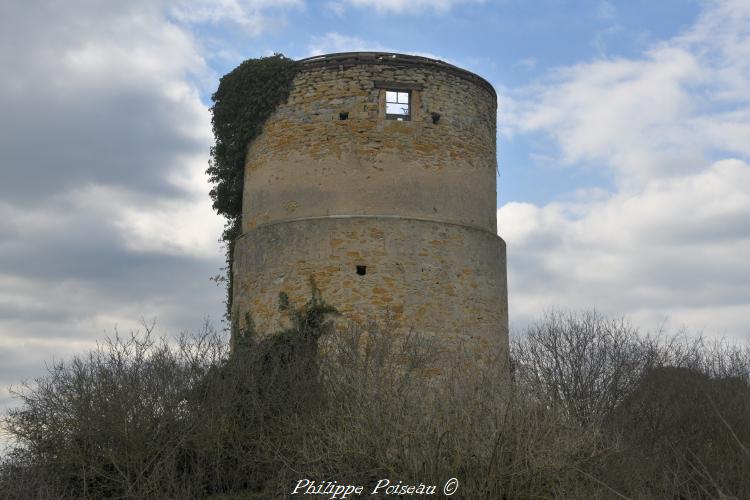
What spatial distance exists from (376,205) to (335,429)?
492 cm

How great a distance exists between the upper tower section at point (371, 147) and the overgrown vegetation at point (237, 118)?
28 centimetres

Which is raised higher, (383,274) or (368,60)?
(368,60)

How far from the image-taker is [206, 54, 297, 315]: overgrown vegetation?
16875mm

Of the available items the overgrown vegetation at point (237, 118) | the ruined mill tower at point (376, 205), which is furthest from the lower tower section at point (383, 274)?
the overgrown vegetation at point (237, 118)

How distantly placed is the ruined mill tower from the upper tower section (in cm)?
2

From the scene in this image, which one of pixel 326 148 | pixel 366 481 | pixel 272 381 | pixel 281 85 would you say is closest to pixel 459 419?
pixel 366 481

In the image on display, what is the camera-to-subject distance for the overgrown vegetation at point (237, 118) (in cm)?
1688

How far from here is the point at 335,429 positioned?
1237 centimetres

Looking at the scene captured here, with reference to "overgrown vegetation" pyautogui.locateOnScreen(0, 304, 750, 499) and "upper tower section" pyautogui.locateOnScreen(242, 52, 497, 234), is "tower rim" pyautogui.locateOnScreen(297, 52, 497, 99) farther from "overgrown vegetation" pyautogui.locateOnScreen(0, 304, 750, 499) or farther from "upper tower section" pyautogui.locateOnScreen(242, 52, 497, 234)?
"overgrown vegetation" pyautogui.locateOnScreen(0, 304, 750, 499)

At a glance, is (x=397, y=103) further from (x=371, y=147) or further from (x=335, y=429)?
(x=335, y=429)

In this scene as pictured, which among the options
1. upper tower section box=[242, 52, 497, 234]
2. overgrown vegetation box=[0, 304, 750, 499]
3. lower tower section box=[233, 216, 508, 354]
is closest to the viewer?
overgrown vegetation box=[0, 304, 750, 499]

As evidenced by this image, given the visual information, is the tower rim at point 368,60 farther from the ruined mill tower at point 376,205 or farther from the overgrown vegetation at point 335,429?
the overgrown vegetation at point 335,429

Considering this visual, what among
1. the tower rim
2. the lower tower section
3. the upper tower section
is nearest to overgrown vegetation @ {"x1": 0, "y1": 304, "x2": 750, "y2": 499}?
the lower tower section

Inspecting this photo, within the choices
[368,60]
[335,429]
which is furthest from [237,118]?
[335,429]
